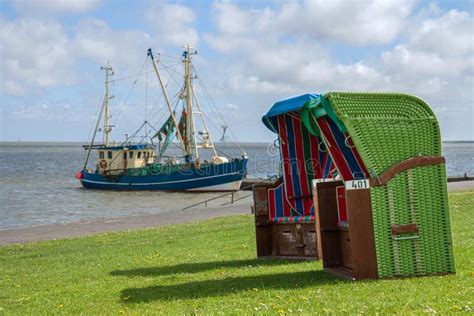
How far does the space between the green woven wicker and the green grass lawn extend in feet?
0.99

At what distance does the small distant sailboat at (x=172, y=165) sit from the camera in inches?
2137

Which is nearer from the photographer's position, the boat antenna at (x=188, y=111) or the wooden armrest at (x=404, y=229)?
the wooden armrest at (x=404, y=229)

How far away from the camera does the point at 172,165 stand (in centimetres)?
5522

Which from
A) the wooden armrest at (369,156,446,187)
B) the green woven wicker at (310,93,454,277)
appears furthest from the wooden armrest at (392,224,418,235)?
the wooden armrest at (369,156,446,187)

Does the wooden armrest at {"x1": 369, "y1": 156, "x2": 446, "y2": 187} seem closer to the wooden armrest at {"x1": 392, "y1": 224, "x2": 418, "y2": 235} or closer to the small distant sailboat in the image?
the wooden armrest at {"x1": 392, "y1": 224, "x2": 418, "y2": 235}

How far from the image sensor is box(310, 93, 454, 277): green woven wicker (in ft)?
26.3

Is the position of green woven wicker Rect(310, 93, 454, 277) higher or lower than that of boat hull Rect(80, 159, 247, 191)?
higher

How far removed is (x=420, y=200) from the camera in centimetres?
815

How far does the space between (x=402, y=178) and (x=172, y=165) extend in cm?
4763

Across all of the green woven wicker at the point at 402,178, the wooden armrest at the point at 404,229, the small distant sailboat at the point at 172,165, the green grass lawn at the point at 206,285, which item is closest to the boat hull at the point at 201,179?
the small distant sailboat at the point at 172,165

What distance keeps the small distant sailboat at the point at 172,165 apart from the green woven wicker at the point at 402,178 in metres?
45.7

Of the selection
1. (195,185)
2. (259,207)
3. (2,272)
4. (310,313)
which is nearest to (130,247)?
(2,272)

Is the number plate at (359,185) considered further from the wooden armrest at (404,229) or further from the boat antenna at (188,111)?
the boat antenna at (188,111)

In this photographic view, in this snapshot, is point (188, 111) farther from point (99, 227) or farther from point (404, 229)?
point (404, 229)
